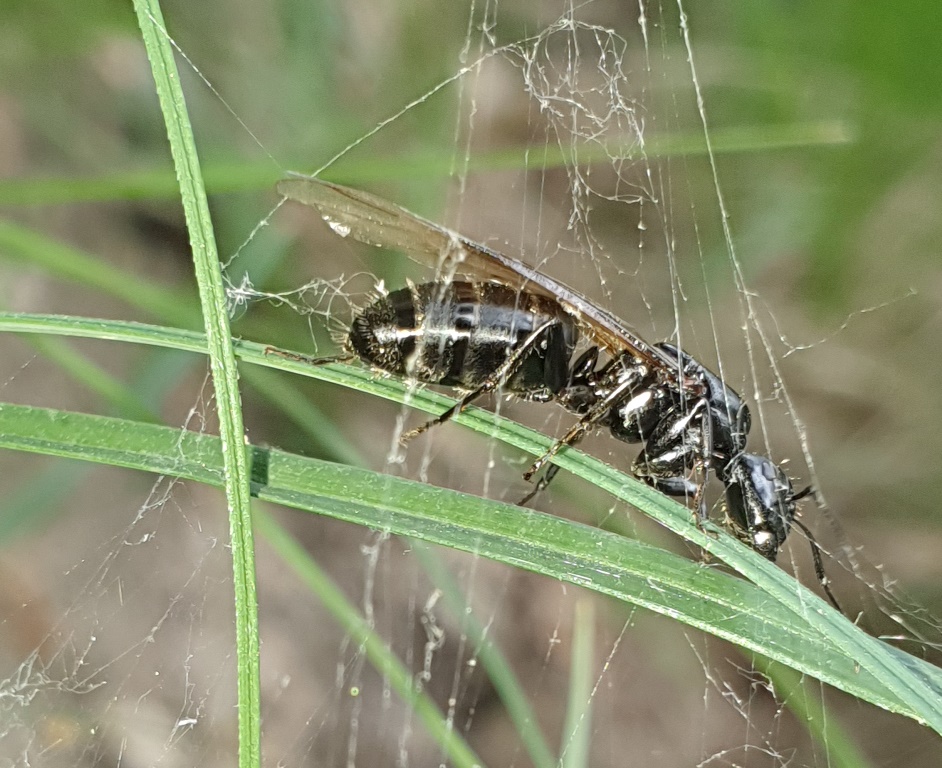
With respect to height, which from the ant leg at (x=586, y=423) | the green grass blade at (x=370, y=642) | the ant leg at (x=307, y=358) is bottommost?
the green grass blade at (x=370, y=642)

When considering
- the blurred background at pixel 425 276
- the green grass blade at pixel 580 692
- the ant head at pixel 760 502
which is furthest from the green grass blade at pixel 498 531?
the green grass blade at pixel 580 692

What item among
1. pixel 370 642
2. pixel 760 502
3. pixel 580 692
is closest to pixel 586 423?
pixel 760 502

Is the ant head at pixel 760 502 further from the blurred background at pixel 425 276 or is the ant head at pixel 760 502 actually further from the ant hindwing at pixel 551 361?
the blurred background at pixel 425 276

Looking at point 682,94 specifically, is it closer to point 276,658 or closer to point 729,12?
point 729,12

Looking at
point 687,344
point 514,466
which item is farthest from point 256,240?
point 687,344

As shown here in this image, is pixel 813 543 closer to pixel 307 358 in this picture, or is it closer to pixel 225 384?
pixel 307 358

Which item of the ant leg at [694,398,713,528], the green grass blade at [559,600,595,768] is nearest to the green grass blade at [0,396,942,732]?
the ant leg at [694,398,713,528]
